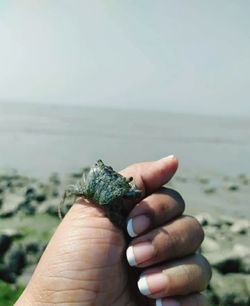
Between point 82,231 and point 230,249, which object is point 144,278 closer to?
point 82,231

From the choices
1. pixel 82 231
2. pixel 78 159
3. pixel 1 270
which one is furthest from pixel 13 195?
pixel 82 231

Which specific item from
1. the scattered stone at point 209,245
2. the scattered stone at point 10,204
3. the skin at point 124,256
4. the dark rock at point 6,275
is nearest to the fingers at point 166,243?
the skin at point 124,256

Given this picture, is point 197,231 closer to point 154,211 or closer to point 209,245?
point 154,211

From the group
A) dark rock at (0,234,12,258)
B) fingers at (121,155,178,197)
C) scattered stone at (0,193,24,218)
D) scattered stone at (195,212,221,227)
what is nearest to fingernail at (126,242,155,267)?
fingers at (121,155,178,197)

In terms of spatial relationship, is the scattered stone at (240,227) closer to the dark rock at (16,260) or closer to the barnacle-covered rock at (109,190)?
the dark rock at (16,260)

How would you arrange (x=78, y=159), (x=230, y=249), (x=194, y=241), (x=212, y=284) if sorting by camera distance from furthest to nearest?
(x=78, y=159) < (x=230, y=249) < (x=212, y=284) < (x=194, y=241)

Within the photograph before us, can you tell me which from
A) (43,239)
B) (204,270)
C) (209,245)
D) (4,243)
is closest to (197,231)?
(204,270)

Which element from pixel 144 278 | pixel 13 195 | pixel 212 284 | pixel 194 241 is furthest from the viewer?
pixel 13 195
